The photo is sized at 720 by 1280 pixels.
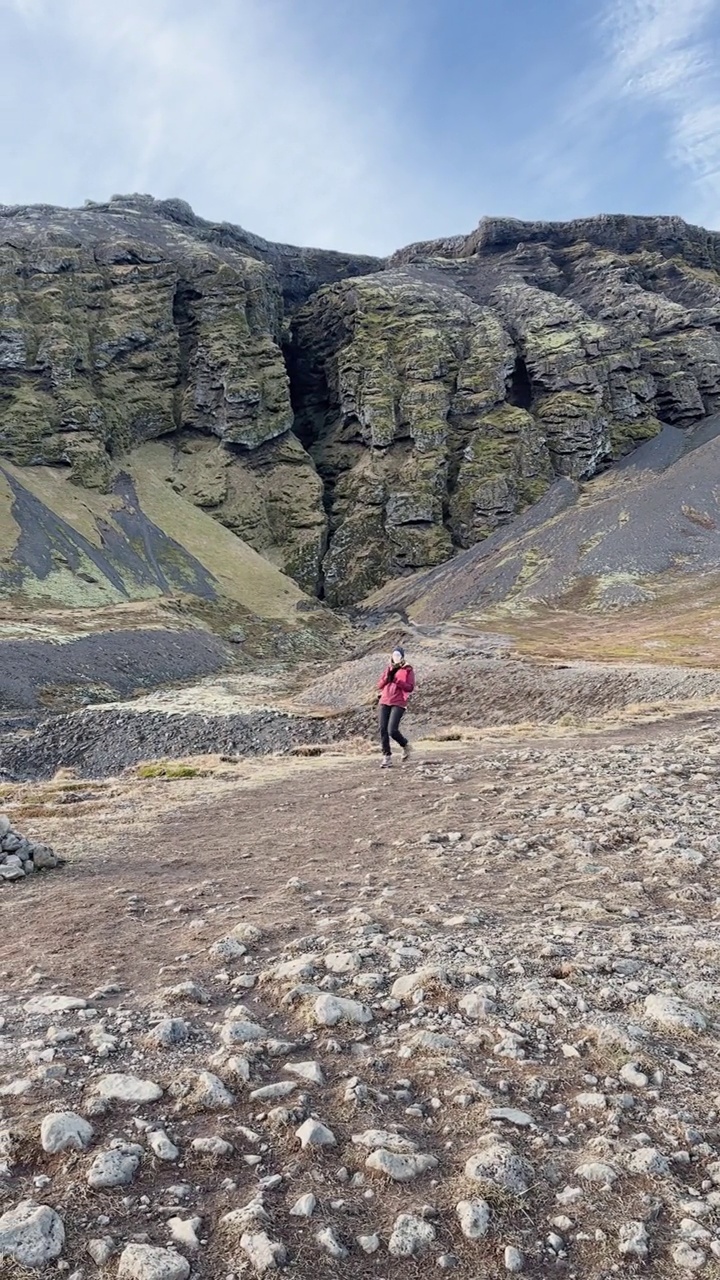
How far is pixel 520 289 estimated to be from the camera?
15300 cm

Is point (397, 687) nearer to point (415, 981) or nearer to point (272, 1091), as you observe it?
point (415, 981)

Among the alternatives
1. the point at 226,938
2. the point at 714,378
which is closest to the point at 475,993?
the point at 226,938

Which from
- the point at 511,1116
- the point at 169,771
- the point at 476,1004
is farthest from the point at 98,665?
the point at 511,1116

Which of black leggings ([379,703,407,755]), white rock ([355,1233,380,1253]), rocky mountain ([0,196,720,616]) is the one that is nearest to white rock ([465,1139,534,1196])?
white rock ([355,1233,380,1253])

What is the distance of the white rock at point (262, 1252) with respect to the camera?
354 cm

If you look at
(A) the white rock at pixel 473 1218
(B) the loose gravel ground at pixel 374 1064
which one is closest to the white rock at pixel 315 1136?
(B) the loose gravel ground at pixel 374 1064

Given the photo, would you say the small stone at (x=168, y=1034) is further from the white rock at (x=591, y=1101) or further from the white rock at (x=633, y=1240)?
the white rock at (x=633, y=1240)

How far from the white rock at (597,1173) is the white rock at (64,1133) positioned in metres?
2.84

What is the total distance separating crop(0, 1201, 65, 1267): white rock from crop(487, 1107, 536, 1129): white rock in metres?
2.50

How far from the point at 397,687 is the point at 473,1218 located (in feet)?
54.8

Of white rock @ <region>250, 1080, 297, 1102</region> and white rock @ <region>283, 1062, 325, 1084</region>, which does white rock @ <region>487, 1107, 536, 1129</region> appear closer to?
white rock @ <region>283, 1062, 325, 1084</region>

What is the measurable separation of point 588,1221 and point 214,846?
382 inches

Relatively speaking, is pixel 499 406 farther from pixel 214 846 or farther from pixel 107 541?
pixel 214 846

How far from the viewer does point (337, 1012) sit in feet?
19.6
